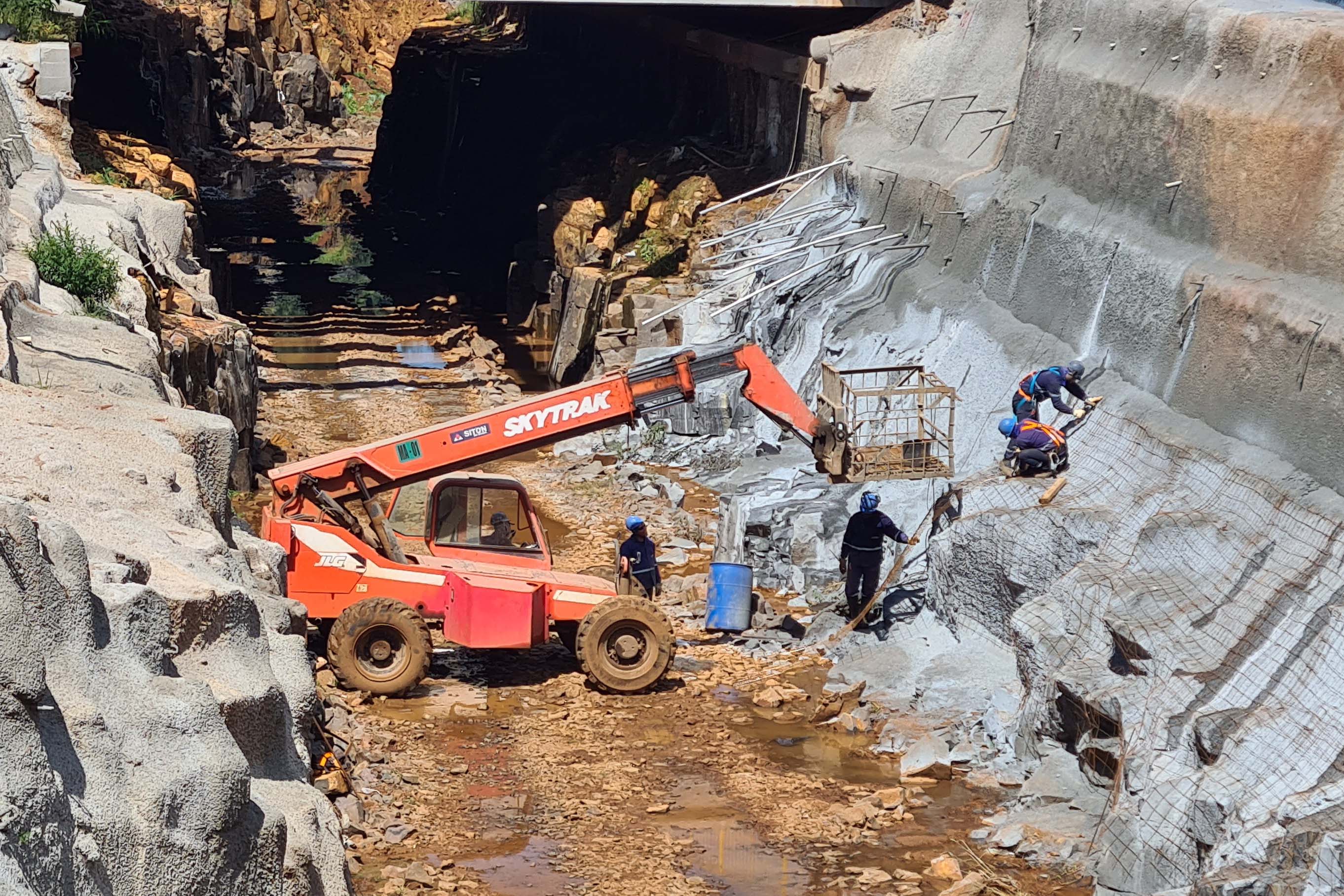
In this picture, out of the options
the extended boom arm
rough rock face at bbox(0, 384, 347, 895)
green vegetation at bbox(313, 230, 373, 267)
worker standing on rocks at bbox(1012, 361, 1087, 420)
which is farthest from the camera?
green vegetation at bbox(313, 230, 373, 267)

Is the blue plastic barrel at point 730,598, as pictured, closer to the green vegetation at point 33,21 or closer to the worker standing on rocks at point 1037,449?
the worker standing on rocks at point 1037,449

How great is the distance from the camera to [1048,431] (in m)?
14.0

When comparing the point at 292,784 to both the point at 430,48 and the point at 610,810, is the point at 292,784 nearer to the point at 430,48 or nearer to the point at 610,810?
the point at 610,810

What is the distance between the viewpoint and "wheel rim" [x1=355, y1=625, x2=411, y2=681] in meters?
12.9

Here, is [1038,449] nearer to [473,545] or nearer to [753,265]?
[473,545]

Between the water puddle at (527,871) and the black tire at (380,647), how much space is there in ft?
8.83

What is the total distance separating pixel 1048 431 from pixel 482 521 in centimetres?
518

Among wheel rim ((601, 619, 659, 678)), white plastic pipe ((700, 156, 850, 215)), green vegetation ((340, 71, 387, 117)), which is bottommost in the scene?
green vegetation ((340, 71, 387, 117))

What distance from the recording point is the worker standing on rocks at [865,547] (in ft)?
48.5

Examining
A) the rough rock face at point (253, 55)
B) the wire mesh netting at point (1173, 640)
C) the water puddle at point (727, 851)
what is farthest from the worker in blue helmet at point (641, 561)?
the rough rock face at point (253, 55)

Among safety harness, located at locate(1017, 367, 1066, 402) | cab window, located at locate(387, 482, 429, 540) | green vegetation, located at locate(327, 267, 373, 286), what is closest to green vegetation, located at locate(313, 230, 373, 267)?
green vegetation, located at locate(327, 267, 373, 286)

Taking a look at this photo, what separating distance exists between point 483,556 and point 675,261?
12.2 meters

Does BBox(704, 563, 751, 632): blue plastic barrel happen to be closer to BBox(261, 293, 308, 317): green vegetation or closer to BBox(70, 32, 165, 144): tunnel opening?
BBox(261, 293, 308, 317): green vegetation

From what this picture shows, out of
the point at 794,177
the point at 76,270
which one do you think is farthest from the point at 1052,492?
the point at 794,177
